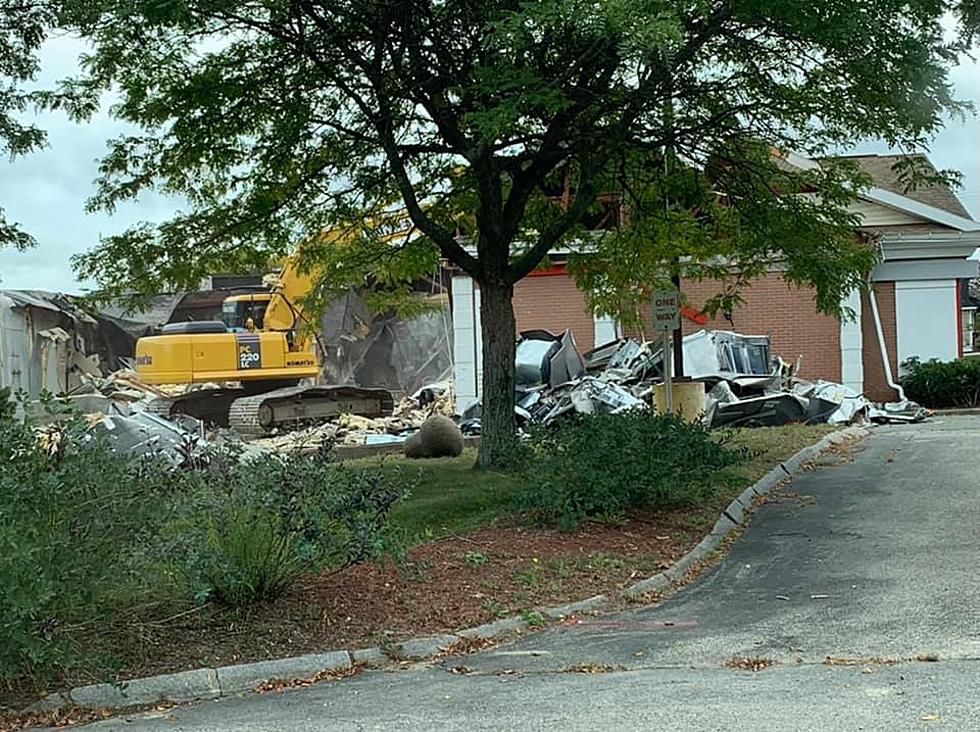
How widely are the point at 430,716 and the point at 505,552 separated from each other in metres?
3.96

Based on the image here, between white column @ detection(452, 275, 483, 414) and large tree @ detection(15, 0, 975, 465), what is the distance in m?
12.1

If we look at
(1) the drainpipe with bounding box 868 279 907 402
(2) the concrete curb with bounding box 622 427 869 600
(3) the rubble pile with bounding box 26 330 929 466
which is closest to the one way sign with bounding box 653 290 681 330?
(2) the concrete curb with bounding box 622 427 869 600

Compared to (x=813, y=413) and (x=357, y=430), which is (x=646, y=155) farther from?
(x=357, y=430)

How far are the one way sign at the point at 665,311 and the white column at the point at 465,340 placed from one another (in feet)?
40.5

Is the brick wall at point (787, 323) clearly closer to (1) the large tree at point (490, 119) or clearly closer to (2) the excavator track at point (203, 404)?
(2) the excavator track at point (203, 404)

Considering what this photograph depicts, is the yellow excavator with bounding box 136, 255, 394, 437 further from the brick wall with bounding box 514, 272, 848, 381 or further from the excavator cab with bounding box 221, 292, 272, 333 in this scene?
the brick wall with bounding box 514, 272, 848, 381

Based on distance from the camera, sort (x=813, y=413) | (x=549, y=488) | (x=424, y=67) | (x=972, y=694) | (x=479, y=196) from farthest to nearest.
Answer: (x=813, y=413) < (x=479, y=196) < (x=424, y=67) < (x=549, y=488) < (x=972, y=694)

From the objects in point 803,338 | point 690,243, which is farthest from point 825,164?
point 803,338

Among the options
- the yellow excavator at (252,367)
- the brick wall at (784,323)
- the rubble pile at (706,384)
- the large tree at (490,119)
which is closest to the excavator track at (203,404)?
the yellow excavator at (252,367)

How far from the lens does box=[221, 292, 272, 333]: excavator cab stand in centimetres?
2819

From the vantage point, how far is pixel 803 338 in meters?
27.7

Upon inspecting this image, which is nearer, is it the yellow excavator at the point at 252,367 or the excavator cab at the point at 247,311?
the yellow excavator at the point at 252,367

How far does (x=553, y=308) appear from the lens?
93.2 ft

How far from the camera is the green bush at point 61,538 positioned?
6.59 meters
